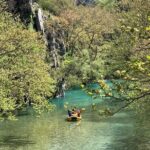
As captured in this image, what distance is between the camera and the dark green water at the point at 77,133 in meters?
28.9

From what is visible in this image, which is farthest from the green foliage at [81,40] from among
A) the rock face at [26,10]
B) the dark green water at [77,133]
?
the dark green water at [77,133]

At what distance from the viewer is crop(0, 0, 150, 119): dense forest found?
32688mm

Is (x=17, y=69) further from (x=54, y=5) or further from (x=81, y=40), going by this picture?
(x=54, y=5)

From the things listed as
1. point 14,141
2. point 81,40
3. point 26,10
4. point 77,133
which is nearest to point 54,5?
point 81,40

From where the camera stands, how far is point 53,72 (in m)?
72.2

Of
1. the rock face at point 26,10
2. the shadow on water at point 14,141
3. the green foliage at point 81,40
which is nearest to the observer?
the shadow on water at point 14,141

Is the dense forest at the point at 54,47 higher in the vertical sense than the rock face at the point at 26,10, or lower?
lower

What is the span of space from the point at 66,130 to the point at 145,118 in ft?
25.1

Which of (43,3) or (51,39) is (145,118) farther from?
(43,3)

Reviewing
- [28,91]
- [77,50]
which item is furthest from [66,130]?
[77,50]

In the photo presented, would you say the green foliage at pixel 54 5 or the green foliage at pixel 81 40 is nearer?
the green foliage at pixel 81 40

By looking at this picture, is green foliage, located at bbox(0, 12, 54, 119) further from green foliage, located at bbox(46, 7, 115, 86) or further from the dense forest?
green foliage, located at bbox(46, 7, 115, 86)

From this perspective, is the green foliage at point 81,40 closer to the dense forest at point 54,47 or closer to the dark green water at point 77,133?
the dense forest at point 54,47

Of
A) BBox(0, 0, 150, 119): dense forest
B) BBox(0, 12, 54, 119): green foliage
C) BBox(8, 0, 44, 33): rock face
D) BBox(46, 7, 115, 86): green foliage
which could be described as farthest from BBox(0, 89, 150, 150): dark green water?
BBox(46, 7, 115, 86): green foliage
